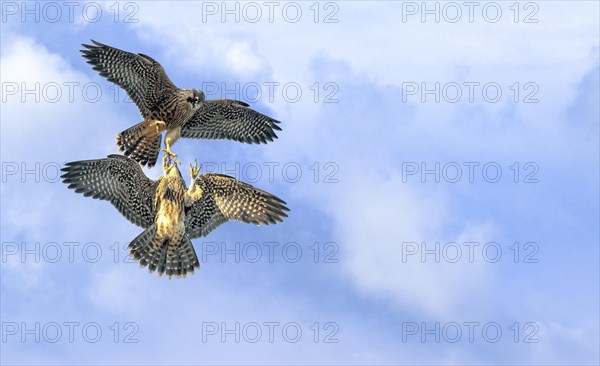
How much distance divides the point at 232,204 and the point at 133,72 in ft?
12.1

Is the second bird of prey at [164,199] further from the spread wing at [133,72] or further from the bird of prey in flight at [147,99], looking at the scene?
the spread wing at [133,72]

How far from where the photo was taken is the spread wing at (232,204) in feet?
61.1

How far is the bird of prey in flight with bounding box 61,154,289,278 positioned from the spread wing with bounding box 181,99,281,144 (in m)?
2.87

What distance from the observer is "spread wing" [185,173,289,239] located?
61.1ft

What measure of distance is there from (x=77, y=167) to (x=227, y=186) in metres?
2.62

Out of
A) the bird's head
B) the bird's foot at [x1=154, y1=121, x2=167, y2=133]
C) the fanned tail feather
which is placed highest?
the bird's head

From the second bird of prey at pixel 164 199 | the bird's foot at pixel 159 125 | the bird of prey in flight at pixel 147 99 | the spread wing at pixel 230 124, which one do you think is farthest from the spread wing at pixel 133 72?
the spread wing at pixel 230 124

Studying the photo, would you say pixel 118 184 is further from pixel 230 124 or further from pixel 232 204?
pixel 230 124

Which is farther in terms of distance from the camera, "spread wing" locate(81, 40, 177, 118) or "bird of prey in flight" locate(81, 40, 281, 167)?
"spread wing" locate(81, 40, 177, 118)

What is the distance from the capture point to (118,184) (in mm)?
19016

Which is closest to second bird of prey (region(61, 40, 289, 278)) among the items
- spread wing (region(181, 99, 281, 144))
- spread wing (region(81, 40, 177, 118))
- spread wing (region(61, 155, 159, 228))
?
spread wing (region(61, 155, 159, 228))

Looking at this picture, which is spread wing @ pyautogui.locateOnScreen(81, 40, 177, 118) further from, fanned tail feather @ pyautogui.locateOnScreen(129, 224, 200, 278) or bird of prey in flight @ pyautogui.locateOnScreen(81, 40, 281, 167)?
fanned tail feather @ pyautogui.locateOnScreen(129, 224, 200, 278)

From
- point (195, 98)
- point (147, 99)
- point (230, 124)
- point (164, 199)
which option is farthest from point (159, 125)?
point (164, 199)

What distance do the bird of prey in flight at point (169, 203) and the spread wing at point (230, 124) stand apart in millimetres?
2875
